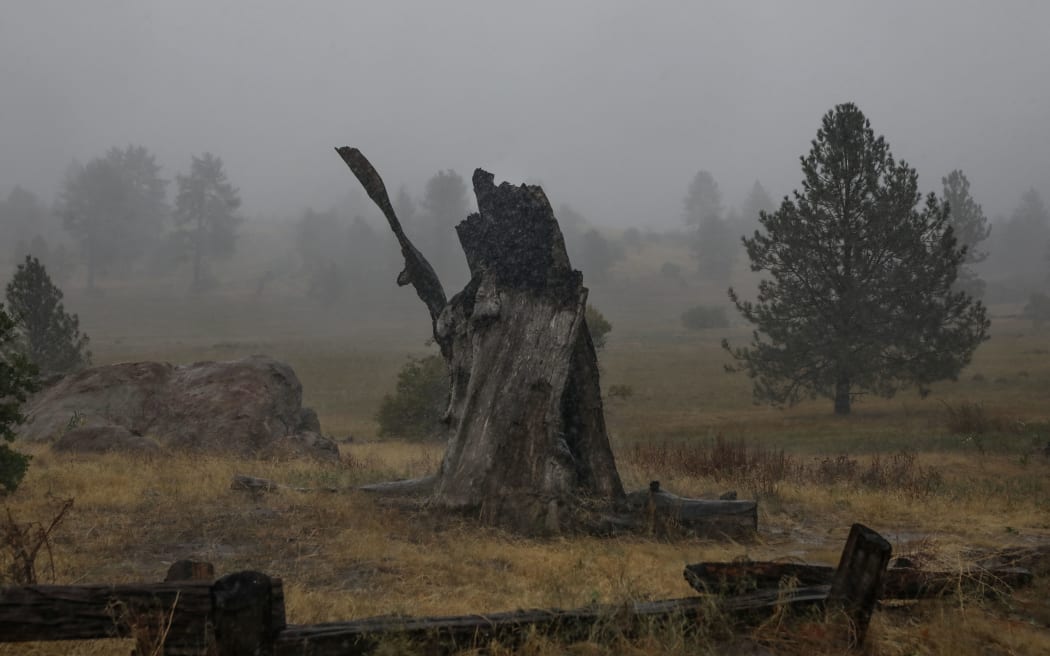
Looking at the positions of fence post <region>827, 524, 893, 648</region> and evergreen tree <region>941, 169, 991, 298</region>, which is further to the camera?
evergreen tree <region>941, 169, 991, 298</region>

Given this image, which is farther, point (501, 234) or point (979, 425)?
point (979, 425)

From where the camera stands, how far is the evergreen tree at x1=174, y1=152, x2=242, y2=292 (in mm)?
96744

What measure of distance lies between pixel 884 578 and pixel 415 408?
2020 centimetres

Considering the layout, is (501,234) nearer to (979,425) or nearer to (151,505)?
(151,505)

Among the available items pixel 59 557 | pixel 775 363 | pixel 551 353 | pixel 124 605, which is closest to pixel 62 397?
pixel 59 557

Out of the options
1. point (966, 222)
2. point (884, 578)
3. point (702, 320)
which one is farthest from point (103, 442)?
point (966, 222)

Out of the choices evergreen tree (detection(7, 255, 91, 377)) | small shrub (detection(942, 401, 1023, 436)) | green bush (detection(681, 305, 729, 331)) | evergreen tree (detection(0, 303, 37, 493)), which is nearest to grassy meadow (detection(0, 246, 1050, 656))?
small shrub (detection(942, 401, 1023, 436))

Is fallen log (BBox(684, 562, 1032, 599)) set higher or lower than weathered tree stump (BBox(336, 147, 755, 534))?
lower

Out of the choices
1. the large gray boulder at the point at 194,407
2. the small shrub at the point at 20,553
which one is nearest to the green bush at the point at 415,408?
the large gray boulder at the point at 194,407

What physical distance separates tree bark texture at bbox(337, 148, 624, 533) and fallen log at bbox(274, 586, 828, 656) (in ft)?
12.2

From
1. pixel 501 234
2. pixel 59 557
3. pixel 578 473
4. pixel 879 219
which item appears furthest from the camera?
pixel 879 219

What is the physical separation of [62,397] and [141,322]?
197 ft

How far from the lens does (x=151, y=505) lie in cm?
937

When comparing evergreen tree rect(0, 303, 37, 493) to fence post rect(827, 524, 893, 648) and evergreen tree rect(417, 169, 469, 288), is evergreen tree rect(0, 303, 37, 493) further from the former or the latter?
evergreen tree rect(417, 169, 469, 288)
